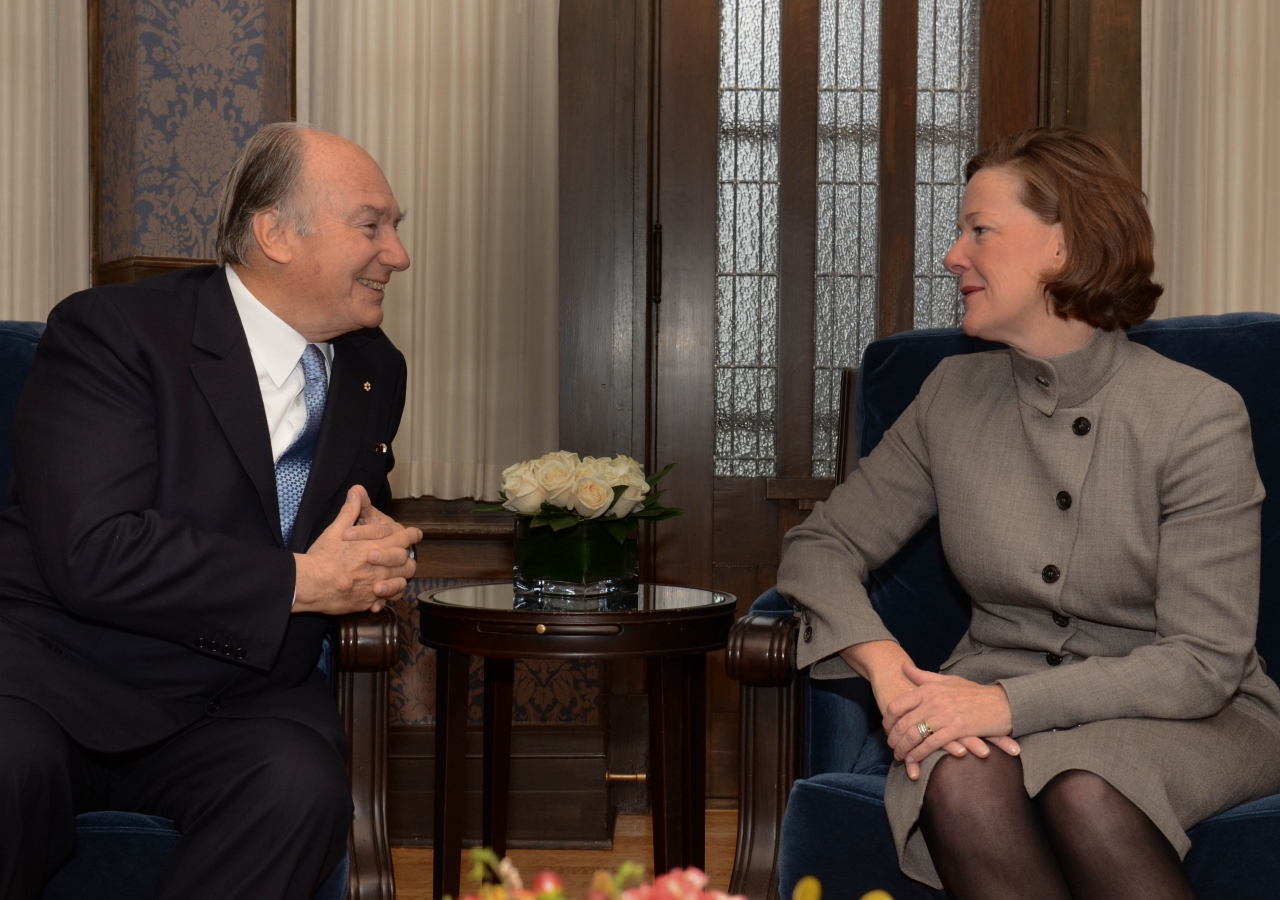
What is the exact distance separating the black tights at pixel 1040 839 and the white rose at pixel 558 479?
2.89ft

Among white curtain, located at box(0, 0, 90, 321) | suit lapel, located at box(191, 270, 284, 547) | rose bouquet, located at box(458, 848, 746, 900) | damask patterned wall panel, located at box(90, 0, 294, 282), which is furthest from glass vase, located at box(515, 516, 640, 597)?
white curtain, located at box(0, 0, 90, 321)

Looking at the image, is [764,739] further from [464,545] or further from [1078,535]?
[464,545]

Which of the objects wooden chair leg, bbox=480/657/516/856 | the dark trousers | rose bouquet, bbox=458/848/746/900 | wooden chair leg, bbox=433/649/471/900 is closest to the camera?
rose bouquet, bbox=458/848/746/900

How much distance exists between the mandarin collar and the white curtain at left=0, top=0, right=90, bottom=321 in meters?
2.54

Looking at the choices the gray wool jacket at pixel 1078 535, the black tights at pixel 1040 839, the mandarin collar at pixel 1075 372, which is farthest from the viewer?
the mandarin collar at pixel 1075 372

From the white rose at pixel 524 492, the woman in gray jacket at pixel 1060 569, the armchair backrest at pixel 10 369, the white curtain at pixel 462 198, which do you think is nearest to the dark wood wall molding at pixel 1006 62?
the white curtain at pixel 462 198

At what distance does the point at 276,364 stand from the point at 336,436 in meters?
0.16

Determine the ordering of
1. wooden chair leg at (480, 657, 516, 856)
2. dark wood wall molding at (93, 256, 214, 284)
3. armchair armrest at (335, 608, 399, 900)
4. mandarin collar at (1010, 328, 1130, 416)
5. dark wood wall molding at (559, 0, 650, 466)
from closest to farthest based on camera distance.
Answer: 1. armchair armrest at (335, 608, 399, 900)
2. mandarin collar at (1010, 328, 1130, 416)
3. wooden chair leg at (480, 657, 516, 856)
4. dark wood wall molding at (93, 256, 214, 284)
5. dark wood wall molding at (559, 0, 650, 466)

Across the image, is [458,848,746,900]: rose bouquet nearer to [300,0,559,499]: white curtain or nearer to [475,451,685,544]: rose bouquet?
[475,451,685,544]: rose bouquet

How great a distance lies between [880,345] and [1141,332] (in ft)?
1.56

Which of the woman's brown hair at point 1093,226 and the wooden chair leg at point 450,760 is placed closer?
Answer: the woman's brown hair at point 1093,226

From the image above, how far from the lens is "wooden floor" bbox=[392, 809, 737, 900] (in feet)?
9.55

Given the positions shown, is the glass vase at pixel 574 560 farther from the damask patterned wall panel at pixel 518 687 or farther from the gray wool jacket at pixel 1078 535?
the damask patterned wall panel at pixel 518 687

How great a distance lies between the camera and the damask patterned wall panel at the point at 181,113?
307 cm
